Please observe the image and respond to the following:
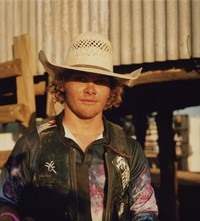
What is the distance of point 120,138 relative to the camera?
2904mm

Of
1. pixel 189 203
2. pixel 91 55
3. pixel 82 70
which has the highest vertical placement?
pixel 91 55

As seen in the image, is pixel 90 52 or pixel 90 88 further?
pixel 90 52

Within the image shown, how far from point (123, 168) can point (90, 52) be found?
3.03 ft

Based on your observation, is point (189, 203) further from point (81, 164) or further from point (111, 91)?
point (81, 164)

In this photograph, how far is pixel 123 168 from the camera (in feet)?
9.04

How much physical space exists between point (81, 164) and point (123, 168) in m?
0.33

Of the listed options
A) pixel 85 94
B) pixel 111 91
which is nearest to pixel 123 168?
pixel 85 94

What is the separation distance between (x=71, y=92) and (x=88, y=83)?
0.14m

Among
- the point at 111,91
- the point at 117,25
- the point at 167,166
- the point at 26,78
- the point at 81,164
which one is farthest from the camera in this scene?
the point at 167,166

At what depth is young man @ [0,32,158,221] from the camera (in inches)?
103

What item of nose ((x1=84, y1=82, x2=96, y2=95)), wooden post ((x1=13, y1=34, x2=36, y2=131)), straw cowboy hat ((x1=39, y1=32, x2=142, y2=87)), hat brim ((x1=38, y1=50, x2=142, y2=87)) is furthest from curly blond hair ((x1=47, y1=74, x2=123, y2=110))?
wooden post ((x1=13, y1=34, x2=36, y2=131))

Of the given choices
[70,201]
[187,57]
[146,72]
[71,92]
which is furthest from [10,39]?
[70,201]

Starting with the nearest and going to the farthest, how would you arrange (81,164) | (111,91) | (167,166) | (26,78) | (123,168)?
1. (81,164)
2. (123,168)
3. (111,91)
4. (26,78)
5. (167,166)

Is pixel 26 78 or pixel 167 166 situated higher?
pixel 26 78
